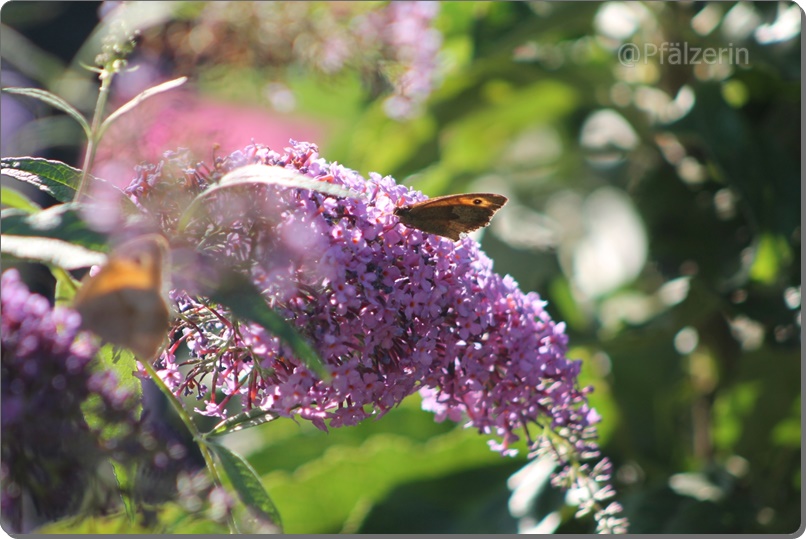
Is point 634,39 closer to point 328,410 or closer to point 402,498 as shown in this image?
point 402,498

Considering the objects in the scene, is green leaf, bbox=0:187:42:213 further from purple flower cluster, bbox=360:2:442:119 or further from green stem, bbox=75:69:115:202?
purple flower cluster, bbox=360:2:442:119

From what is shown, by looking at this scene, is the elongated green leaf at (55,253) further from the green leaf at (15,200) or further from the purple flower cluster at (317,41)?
the purple flower cluster at (317,41)

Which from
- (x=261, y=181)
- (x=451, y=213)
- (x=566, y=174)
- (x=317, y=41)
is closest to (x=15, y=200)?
(x=261, y=181)

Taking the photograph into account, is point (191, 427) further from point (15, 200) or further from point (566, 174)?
point (566, 174)

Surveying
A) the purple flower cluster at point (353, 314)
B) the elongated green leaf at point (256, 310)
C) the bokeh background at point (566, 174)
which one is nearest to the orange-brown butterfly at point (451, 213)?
the purple flower cluster at point (353, 314)

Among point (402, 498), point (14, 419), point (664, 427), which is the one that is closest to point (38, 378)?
point (14, 419)

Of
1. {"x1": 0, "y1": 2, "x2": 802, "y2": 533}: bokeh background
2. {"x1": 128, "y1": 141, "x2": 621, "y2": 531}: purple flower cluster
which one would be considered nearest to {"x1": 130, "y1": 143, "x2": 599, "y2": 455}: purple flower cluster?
{"x1": 128, "y1": 141, "x2": 621, "y2": 531}: purple flower cluster
